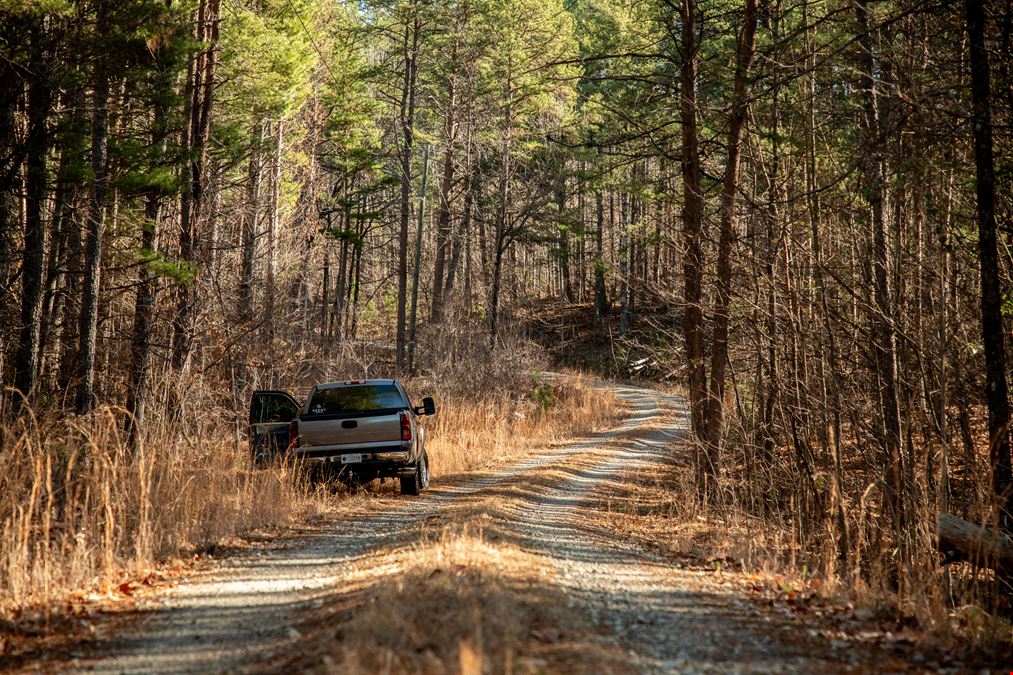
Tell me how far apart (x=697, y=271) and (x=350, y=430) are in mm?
5973

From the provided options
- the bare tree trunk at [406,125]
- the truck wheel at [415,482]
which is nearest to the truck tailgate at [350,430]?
the truck wheel at [415,482]

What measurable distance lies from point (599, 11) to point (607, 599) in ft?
140

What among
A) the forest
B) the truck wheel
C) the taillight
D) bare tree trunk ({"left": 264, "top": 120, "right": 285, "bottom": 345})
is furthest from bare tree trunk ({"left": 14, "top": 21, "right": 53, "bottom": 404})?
the truck wheel

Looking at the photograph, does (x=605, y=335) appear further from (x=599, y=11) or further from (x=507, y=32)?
(x=507, y=32)

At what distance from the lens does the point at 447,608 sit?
19.2 ft

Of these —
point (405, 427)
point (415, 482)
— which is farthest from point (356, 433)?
point (415, 482)

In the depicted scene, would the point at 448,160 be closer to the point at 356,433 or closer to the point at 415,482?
the point at 415,482

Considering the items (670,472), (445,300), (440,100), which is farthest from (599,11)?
(670,472)

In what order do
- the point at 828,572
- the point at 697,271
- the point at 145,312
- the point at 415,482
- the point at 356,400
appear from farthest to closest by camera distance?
the point at 145,312 < the point at 415,482 < the point at 356,400 < the point at 697,271 < the point at 828,572

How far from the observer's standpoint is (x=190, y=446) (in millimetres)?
11953

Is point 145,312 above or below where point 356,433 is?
above

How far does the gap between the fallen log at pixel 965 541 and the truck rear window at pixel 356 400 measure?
842 cm

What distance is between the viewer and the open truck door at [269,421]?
14661 mm

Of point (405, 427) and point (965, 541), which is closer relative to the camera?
point (965, 541)
